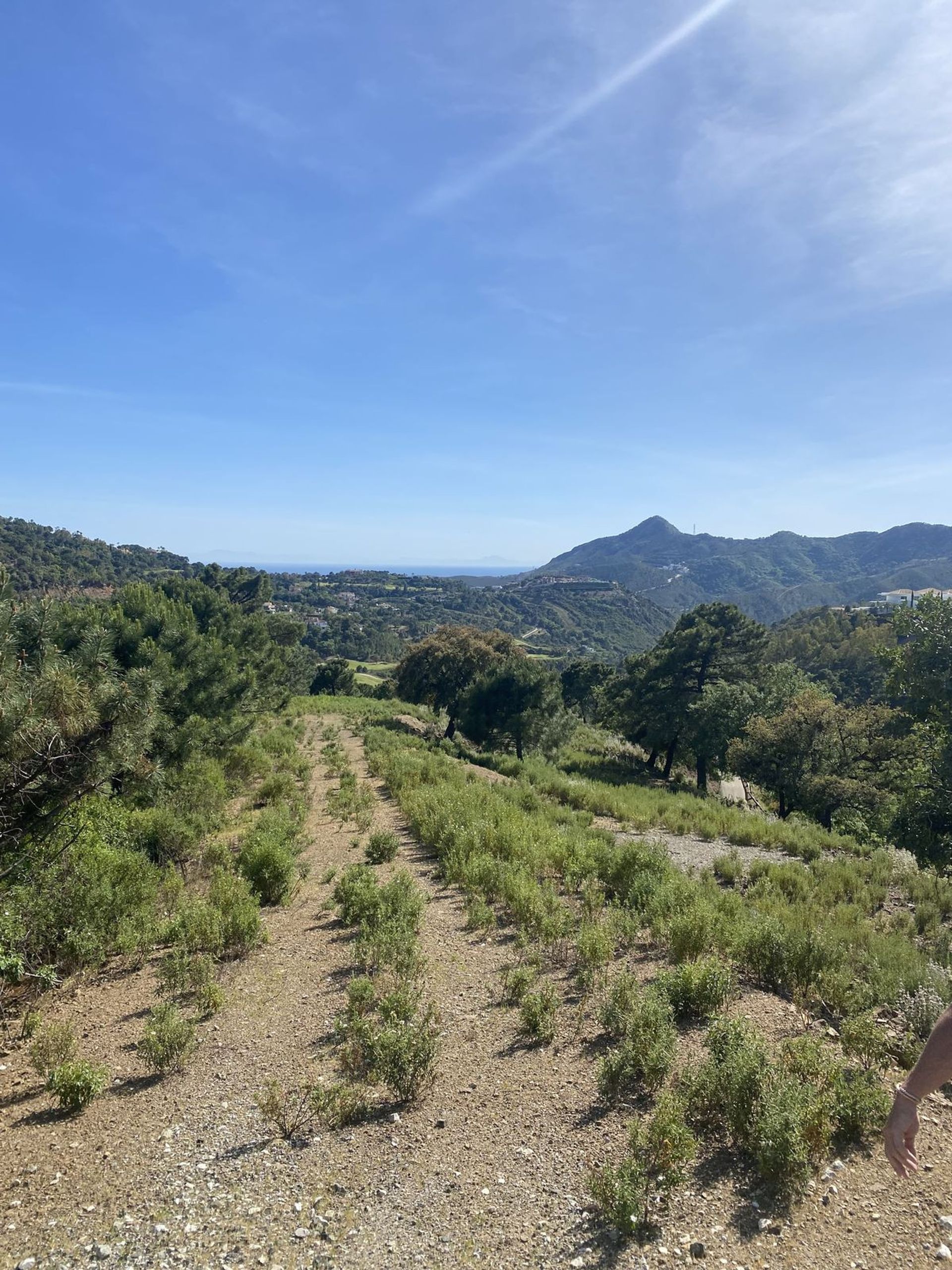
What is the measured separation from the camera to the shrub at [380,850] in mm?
10297

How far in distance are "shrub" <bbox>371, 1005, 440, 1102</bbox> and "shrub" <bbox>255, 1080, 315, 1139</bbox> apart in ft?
1.74

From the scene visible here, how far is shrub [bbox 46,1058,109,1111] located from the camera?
4.16 meters

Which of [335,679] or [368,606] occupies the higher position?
[368,606]

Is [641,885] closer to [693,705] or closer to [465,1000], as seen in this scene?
[465,1000]

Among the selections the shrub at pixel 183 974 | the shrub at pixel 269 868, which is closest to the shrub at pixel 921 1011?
the shrub at pixel 183 974

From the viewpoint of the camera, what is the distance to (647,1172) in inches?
141

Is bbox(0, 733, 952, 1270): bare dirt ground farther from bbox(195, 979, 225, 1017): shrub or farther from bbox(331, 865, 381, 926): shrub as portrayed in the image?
bbox(331, 865, 381, 926): shrub

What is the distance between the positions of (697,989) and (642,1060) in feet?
Result: 3.88

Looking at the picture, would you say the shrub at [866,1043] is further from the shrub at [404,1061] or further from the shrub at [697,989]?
the shrub at [404,1061]

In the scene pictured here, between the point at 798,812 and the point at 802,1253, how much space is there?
19.5 metres

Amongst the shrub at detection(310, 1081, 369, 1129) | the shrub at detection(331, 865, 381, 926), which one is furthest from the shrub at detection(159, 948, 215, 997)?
the shrub at detection(310, 1081, 369, 1129)

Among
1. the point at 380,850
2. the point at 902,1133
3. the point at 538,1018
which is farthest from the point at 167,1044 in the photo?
the point at 380,850

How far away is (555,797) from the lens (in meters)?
18.5

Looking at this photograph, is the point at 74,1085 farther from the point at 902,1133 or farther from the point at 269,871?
the point at 902,1133
